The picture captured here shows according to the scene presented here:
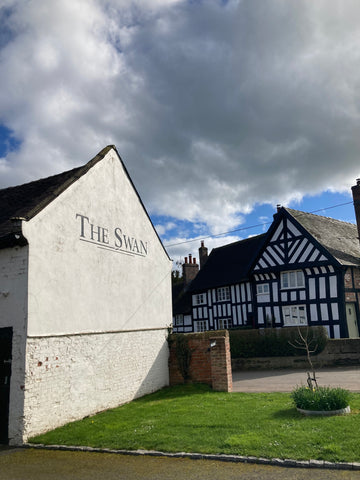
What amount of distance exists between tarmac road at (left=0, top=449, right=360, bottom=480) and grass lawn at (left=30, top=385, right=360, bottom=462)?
34 centimetres

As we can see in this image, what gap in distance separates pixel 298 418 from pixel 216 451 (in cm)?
239

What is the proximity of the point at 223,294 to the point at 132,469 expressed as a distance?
26229 mm

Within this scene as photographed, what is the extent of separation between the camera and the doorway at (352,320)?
78.1ft

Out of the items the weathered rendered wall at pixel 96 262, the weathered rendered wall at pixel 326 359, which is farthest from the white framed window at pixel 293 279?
the weathered rendered wall at pixel 96 262

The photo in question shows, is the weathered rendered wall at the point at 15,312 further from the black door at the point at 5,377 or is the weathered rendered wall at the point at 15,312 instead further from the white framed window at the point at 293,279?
the white framed window at the point at 293,279

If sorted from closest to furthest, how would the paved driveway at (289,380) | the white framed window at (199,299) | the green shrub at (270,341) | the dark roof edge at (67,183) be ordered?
1. the dark roof edge at (67,183)
2. the paved driveway at (289,380)
3. the green shrub at (270,341)
4. the white framed window at (199,299)

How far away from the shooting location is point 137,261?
13.1m

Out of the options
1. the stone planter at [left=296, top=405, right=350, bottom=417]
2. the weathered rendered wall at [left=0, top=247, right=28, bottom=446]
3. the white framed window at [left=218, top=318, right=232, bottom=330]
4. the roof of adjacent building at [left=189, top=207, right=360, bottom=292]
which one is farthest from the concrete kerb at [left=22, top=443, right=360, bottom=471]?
the white framed window at [left=218, top=318, right=232, bottom=330]

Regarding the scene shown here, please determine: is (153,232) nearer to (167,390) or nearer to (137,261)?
(137,261)

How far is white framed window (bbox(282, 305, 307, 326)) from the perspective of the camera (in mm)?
25766

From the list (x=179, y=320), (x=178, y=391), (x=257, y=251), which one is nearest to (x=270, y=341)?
(x=257, y=251)

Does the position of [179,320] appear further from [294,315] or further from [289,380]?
[289,380]

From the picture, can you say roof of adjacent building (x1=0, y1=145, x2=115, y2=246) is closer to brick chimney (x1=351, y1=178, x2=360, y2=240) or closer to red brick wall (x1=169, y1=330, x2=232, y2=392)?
red brick wall (x1=169, y1=330, x2=232, y2=392)

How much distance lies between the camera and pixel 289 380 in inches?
632
